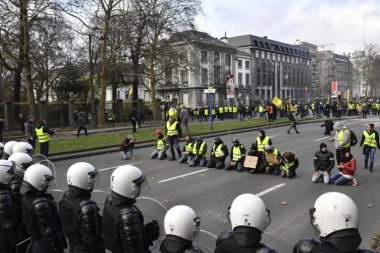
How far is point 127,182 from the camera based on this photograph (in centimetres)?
323

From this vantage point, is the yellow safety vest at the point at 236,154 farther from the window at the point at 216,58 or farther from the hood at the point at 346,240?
the window at the point at 216,58

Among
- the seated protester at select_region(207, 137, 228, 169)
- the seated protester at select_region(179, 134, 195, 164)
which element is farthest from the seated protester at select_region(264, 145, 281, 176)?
the seated protester at select_region(179, 134, 195, 164)

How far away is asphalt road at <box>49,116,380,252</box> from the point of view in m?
6.30

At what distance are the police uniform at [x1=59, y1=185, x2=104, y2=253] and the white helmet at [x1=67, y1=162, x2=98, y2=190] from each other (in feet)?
0.15

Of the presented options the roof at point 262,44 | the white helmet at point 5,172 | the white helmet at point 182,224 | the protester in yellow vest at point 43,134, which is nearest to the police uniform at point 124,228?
the white helmet at point 182,224

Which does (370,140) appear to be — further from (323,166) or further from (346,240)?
(346,240)

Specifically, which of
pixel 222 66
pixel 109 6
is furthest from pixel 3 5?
pixel 222 66

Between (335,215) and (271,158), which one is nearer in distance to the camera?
(335,215)

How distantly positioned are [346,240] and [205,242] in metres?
1.04

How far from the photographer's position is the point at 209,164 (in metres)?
12.4

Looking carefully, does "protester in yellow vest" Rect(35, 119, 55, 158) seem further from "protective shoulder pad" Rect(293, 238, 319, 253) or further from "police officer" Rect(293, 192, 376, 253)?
"police officer" Rect(293, 192, 376, 253)

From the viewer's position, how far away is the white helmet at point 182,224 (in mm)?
2664

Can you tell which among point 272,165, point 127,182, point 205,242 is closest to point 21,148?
point 127,182

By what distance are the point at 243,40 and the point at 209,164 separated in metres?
74.8
